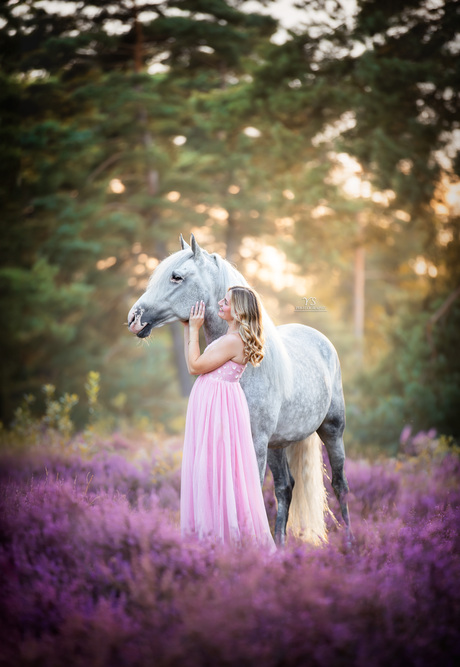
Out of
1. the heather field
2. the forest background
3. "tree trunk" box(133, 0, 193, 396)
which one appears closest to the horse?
the heather field

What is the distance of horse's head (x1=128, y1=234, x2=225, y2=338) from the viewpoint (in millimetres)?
3717

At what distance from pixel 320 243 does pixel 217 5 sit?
258 inches

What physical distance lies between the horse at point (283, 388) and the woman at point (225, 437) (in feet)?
0.55

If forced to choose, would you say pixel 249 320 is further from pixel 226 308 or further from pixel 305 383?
pixel 305 383

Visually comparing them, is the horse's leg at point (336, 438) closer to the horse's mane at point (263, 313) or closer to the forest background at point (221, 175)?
the horse's mane at point (263, 313)

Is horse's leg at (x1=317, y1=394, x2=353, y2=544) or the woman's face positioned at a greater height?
the woman's face

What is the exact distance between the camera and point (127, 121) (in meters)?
15.9

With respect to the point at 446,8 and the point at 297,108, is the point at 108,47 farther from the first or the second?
the point at 446,8

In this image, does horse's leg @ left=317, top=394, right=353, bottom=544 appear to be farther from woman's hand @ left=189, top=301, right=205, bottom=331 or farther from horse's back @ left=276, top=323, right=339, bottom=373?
woman's hand @ left=189, top=301, right=205, bottom=331

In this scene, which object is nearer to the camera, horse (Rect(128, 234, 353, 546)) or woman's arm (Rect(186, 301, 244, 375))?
woman's arm (Rect(186, 301, 244, 375))

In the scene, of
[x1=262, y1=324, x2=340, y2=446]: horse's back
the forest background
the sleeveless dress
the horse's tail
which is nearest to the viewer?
the sleeveless dress

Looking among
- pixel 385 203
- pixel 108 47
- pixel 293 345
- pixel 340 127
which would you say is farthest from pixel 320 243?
pixel 293 345

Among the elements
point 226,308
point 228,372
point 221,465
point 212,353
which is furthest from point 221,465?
point 226,308

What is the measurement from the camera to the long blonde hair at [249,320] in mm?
3639
